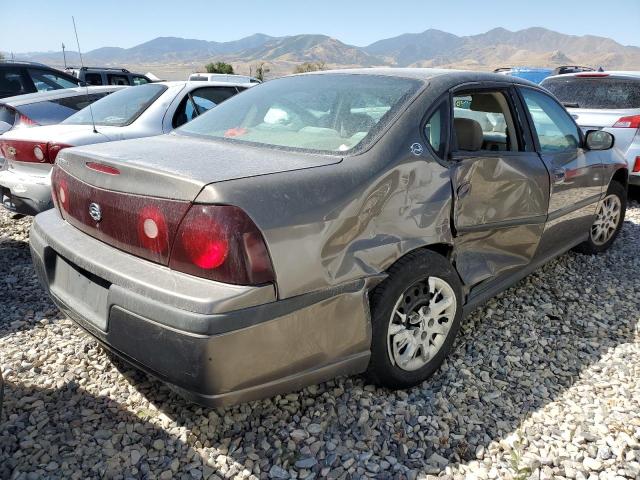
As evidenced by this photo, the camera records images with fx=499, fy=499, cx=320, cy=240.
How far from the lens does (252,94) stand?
2957 mm

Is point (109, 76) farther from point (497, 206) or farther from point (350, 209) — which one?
point (350, 209)

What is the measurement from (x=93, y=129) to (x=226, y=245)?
315 centimetres

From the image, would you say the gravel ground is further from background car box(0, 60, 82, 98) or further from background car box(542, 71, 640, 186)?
background car box(0, 60, 82, 98)

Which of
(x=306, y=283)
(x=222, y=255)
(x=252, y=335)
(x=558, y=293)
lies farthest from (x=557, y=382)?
(x=222, y=255)

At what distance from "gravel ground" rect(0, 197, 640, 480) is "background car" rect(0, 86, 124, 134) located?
111 inches

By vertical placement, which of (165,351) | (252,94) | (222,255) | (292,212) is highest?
(252,94)

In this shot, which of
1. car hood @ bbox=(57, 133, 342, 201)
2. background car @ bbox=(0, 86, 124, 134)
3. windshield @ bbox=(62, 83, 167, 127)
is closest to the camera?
car hood @ bbox=(57, 133, 342, 201)

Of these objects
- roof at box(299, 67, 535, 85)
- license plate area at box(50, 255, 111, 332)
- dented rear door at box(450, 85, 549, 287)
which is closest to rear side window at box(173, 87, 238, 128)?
roof at box(299, 67, 535, 85)

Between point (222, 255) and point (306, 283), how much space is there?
326 mm

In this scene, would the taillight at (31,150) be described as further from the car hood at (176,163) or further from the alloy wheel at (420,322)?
the alloy wheel at (420,322)

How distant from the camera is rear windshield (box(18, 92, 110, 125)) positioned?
512 cm

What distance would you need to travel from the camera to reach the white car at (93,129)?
3.94 metres

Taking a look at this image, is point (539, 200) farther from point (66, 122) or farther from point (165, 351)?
point (66, 122)

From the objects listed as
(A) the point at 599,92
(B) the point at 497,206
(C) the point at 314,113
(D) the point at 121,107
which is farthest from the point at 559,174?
(D) the point at 121,107
